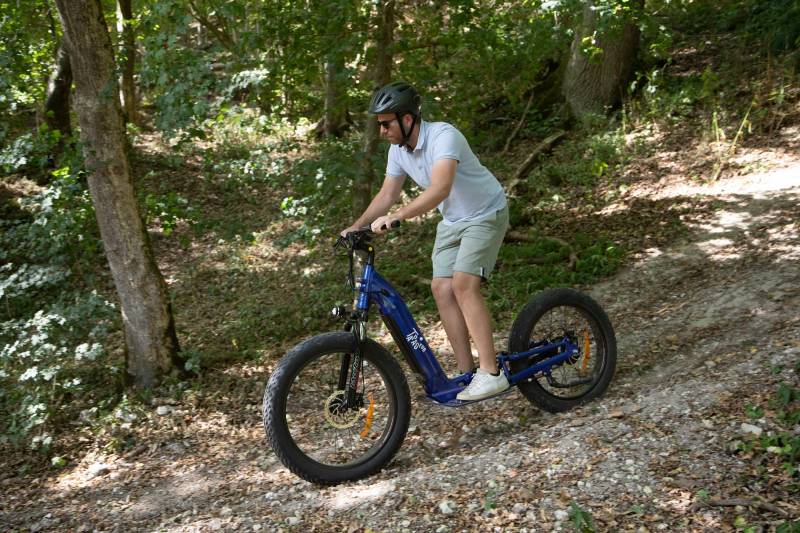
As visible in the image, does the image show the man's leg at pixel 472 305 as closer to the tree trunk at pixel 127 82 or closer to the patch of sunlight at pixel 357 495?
the patch of sunlight at pixel 357 495

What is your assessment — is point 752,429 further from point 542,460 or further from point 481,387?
point 481,387

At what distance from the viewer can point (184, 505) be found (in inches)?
161

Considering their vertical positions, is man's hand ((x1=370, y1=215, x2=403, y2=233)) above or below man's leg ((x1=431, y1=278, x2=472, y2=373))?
above

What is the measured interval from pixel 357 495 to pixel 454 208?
5.97 ft

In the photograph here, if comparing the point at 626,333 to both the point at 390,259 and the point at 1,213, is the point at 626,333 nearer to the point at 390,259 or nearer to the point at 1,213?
the point at 390,259

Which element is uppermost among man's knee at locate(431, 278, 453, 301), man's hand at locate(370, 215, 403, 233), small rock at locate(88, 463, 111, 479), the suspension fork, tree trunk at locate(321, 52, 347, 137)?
tree trunk at locate(321, 52, 347, 137)

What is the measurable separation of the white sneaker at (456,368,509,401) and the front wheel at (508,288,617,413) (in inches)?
9.8

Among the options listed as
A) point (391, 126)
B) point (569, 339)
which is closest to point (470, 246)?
point (391, 126)

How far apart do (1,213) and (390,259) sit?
563 cm

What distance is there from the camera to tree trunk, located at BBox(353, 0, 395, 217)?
6262 millimetres

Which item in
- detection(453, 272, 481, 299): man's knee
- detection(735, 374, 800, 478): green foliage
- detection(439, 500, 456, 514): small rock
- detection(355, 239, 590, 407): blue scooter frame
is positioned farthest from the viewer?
detection(453, 272, 481, 299): man's knee

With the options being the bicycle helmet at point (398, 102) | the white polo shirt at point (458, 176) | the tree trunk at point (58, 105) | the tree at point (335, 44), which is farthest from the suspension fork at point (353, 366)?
the tree trunk at point (58, 105)

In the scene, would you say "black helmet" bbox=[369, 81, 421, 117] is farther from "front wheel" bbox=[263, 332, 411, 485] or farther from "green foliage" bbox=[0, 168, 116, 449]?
"green foliage" bbox=[0, 168, 116, 449]

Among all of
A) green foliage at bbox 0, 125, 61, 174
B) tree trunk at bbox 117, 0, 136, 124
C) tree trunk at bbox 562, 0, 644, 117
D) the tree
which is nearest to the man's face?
the tree
